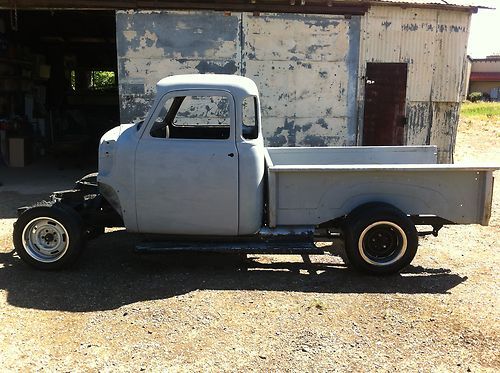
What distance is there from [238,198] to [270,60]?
5.64 metres

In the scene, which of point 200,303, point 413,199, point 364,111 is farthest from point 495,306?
point 364,111

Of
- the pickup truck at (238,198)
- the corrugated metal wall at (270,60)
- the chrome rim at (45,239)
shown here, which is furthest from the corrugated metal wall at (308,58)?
the chrome rim at (45,239)

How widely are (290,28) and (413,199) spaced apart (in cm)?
585

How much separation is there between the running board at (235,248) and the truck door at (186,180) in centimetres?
14

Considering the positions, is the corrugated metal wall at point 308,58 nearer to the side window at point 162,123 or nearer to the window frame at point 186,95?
the side window at point 162,123

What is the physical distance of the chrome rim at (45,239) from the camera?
5.16 metres

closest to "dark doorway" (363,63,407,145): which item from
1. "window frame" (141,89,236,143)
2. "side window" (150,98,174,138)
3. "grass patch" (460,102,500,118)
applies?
"window frame" (141,89,236,143)

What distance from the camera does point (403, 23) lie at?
33.0 ft

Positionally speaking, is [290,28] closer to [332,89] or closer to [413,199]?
[332,89]

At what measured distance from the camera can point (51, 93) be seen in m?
17.1

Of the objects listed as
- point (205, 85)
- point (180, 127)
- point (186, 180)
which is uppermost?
point (205, 85)

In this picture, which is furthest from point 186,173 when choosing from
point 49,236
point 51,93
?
point 51,93

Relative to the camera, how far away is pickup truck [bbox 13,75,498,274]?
500 centimetres

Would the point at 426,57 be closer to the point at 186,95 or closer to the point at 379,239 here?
the point at 379,239
